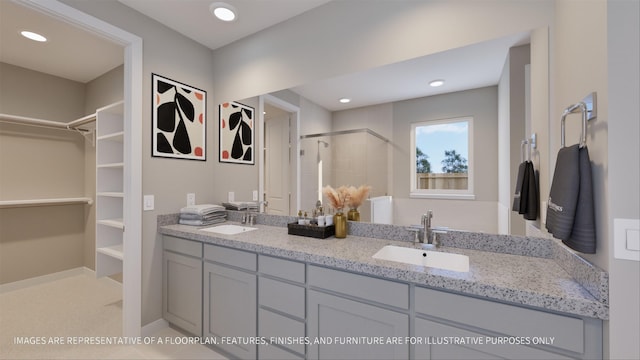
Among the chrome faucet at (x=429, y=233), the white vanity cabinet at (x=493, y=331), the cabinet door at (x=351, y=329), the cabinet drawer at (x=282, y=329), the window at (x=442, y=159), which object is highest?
the window at (x=442, y=159)

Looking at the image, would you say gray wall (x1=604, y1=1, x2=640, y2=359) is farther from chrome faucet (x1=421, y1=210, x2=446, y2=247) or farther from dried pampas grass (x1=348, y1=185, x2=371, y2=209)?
dried pampas grass (x1=348, y1=185, x2=371, y2=209)

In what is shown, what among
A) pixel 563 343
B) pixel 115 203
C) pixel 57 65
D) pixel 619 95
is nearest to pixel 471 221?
pixel 563 343

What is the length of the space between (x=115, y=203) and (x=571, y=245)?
11.7 ft

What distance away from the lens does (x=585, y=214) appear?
901 mm

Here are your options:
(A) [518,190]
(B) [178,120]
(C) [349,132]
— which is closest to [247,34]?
(B) [178,120]

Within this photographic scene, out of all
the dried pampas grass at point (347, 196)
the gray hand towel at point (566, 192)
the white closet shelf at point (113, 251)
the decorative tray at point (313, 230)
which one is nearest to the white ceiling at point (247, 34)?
the dried pampas grass at point (347, 196)

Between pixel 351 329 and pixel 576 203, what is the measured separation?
108 centimetres

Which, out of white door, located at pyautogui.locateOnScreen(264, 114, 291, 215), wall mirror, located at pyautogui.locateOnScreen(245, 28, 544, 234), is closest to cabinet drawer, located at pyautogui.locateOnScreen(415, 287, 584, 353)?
wall mirror, located at pyautogui.locateOnScreen(245, 28, 544, 234)

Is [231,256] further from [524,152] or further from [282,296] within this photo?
[524,152]

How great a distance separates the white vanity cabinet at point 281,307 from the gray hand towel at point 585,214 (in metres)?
1.19

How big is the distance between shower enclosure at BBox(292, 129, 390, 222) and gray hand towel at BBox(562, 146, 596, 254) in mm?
1000

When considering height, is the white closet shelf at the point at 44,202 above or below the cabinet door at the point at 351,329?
above

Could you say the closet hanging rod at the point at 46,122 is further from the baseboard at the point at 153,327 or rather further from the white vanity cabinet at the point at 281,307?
the white vanity cabinet at the point at 281,307

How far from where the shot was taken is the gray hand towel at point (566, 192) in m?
0.92
